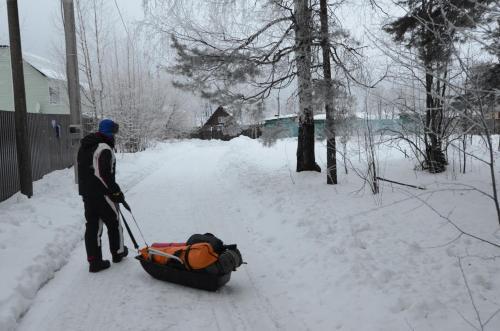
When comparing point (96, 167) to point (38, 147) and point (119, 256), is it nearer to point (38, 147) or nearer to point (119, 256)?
point (119, 256)

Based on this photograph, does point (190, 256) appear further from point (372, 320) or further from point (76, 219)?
point (76, 219)

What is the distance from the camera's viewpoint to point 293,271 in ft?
16.7

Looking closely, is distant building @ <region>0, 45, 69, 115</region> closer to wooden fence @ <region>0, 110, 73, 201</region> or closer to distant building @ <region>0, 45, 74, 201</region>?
distant building @ <region>0, 45, 74, 201</region>

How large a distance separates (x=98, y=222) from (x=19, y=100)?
5577mm

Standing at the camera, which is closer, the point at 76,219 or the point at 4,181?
the point at 76,219

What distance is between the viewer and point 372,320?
3729mm

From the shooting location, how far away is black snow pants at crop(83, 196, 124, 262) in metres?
5.13

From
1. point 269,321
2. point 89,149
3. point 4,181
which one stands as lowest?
point 269,321

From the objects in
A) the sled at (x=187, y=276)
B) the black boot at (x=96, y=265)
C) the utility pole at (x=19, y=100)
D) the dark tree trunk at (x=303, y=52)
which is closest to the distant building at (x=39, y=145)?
the utility pole at (x=19, y=100)

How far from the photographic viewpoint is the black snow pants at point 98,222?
513 centimetres

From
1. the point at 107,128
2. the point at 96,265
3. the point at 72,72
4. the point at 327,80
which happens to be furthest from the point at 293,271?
the point at 72,72

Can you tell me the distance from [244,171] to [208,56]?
17.7 feet

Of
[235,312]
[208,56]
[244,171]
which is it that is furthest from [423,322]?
[244,171]

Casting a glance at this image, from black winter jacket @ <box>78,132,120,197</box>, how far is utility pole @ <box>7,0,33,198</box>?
504 cm
